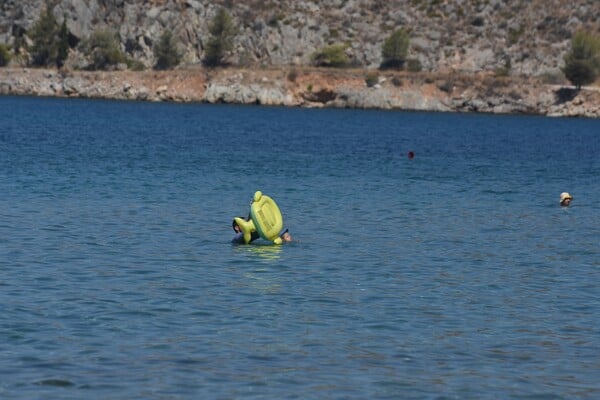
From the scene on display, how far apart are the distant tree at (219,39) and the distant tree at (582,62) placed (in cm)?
5083

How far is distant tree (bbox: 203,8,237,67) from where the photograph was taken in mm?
172125

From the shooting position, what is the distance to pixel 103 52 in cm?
17612

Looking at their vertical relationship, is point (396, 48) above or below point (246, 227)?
above

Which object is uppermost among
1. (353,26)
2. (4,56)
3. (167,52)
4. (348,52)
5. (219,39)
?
(353,26)

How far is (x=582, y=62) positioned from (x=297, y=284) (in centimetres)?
13529

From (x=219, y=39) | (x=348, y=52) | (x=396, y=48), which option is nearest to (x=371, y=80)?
(x=396, y=48)

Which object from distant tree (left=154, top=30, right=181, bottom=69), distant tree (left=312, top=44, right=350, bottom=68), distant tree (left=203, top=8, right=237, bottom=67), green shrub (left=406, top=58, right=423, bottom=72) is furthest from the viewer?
distant tree (left=154, top=30, right=181, bottom=69)

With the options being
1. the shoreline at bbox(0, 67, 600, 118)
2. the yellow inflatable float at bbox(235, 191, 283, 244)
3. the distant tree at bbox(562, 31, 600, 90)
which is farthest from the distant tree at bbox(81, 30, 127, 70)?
the yellow inflatable float at bbox(235, 191, 283, 244)

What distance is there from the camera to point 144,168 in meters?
60.9

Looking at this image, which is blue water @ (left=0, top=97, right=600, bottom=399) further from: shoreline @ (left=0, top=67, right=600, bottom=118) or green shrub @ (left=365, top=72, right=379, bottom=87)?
green shrub @ (left=365, top=72, right=379, bottom=87)

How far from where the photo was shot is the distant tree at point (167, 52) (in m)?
173

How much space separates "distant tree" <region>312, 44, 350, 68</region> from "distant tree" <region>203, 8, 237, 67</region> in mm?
13460

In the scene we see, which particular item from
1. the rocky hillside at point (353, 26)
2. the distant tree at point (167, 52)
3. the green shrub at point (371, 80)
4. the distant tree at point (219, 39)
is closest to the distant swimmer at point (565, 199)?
the green shrub at point (371, 80)

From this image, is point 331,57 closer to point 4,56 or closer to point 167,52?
point 167,52
